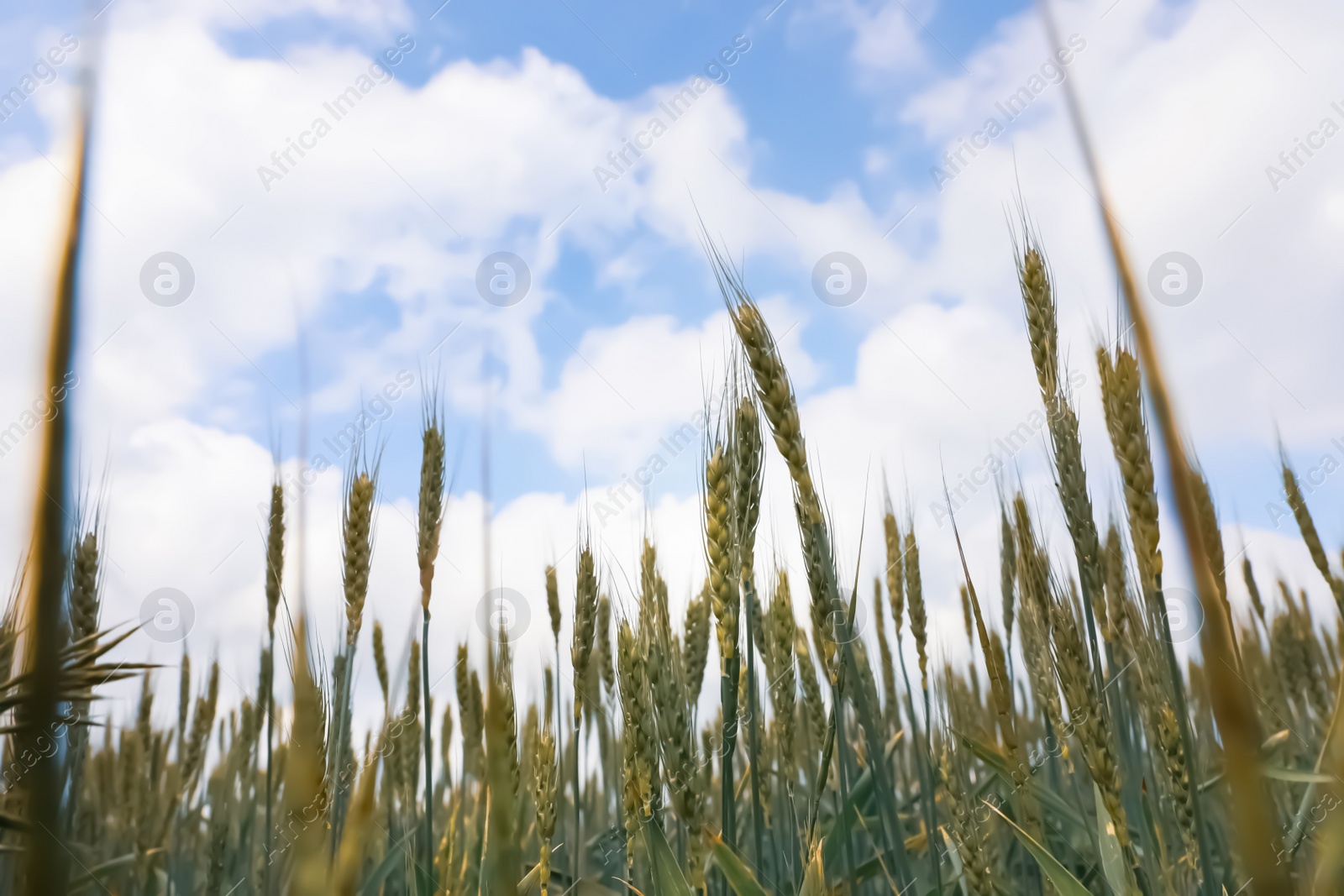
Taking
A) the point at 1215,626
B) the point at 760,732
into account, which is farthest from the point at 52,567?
the point at 760,732

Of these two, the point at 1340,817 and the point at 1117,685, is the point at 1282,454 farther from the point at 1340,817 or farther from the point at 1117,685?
the point at 1340,817

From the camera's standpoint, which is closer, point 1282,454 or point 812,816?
point 812,816

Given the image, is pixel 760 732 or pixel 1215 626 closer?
pixel 1215 626

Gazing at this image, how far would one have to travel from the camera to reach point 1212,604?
275 mm

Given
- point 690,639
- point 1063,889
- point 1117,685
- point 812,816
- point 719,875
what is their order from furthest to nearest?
point 690,639
point 1117,685
point 719,875
point 812,816
point 1063,889

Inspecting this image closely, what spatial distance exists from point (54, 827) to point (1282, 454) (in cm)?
496

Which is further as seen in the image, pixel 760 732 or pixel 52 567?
pixel 760 732

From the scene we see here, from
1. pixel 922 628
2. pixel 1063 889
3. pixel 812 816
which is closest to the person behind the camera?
pixel 1063 889

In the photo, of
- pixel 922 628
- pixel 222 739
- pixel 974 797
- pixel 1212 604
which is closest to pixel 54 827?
pixel 1212 604

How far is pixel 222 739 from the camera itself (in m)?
4.07

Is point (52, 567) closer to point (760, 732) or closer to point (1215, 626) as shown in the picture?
point (1215, 626)

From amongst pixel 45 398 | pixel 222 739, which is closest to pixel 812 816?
pixel 45 398

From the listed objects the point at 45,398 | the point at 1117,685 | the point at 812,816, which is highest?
the point at 45,398

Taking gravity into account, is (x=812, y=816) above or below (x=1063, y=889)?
above
